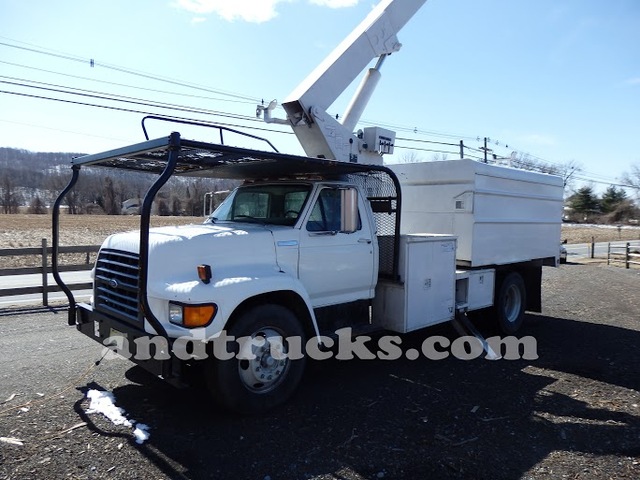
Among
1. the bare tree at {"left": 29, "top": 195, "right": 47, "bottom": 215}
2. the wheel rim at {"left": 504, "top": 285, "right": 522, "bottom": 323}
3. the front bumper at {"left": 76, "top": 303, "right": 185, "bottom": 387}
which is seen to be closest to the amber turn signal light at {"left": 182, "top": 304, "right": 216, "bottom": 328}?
the front bumper at {"left": 76, "top": 303, "right": 185, "bottom": 387}

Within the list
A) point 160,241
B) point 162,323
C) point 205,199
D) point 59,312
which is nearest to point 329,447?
point 162,323

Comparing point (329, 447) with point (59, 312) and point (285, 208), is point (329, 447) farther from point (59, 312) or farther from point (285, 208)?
point (59, 312)

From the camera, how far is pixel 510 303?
28.1 ft

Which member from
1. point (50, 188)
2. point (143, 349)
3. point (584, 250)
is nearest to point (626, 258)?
point (584, 250)

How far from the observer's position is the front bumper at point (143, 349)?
3979mm

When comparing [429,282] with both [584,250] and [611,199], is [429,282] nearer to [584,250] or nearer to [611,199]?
[584,250]

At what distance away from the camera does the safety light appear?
4180 mm

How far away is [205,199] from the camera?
721 cm

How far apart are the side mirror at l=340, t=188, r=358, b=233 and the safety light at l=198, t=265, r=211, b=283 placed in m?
1.60

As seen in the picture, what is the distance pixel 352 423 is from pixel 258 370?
969 mm

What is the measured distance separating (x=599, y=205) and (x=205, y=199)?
87552 millimetres

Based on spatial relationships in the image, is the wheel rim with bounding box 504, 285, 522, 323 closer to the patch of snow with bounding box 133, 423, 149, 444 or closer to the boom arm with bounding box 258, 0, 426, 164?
the boom arm with bounding box 258, 0, 426, 164

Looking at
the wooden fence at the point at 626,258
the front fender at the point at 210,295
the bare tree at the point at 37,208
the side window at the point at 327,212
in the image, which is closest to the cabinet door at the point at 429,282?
the side window at the point at 327,212

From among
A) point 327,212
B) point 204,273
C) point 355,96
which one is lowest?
point 204,273
